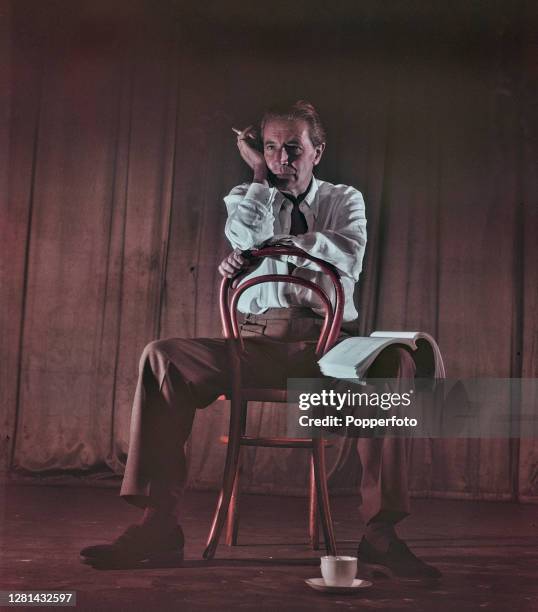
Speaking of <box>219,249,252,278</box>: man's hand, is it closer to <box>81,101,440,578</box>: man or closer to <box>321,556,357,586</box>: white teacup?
<box>81,101,440,578</box>: man

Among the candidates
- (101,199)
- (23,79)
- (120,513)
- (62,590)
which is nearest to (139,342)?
(101,199)

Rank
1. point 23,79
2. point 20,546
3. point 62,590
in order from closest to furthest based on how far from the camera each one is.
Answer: point 62,590 < point 20,546 < point 23,79

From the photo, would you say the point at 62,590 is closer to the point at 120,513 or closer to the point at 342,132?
the point at 120,513

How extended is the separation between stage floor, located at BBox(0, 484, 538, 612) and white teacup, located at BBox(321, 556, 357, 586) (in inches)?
1.1

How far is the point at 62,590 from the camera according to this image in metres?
1.50

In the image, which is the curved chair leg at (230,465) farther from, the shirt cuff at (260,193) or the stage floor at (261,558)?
the shirt cuff at (260,193)

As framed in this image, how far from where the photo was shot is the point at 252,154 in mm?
2197

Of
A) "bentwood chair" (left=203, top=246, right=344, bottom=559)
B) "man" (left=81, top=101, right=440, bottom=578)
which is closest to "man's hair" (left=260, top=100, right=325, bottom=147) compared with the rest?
"man" (left=81, top=101, right=440, bottom=578)

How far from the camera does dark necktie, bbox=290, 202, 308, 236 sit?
7.02ft

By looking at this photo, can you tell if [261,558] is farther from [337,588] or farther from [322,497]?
[337,588]

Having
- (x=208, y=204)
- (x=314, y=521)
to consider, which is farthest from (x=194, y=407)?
(x=208, y=204)

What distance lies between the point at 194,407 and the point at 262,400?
0.53 feet

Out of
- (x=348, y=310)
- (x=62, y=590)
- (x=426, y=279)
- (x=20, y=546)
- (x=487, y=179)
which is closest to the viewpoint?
(x=62, y=590)

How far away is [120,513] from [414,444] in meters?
1.12
